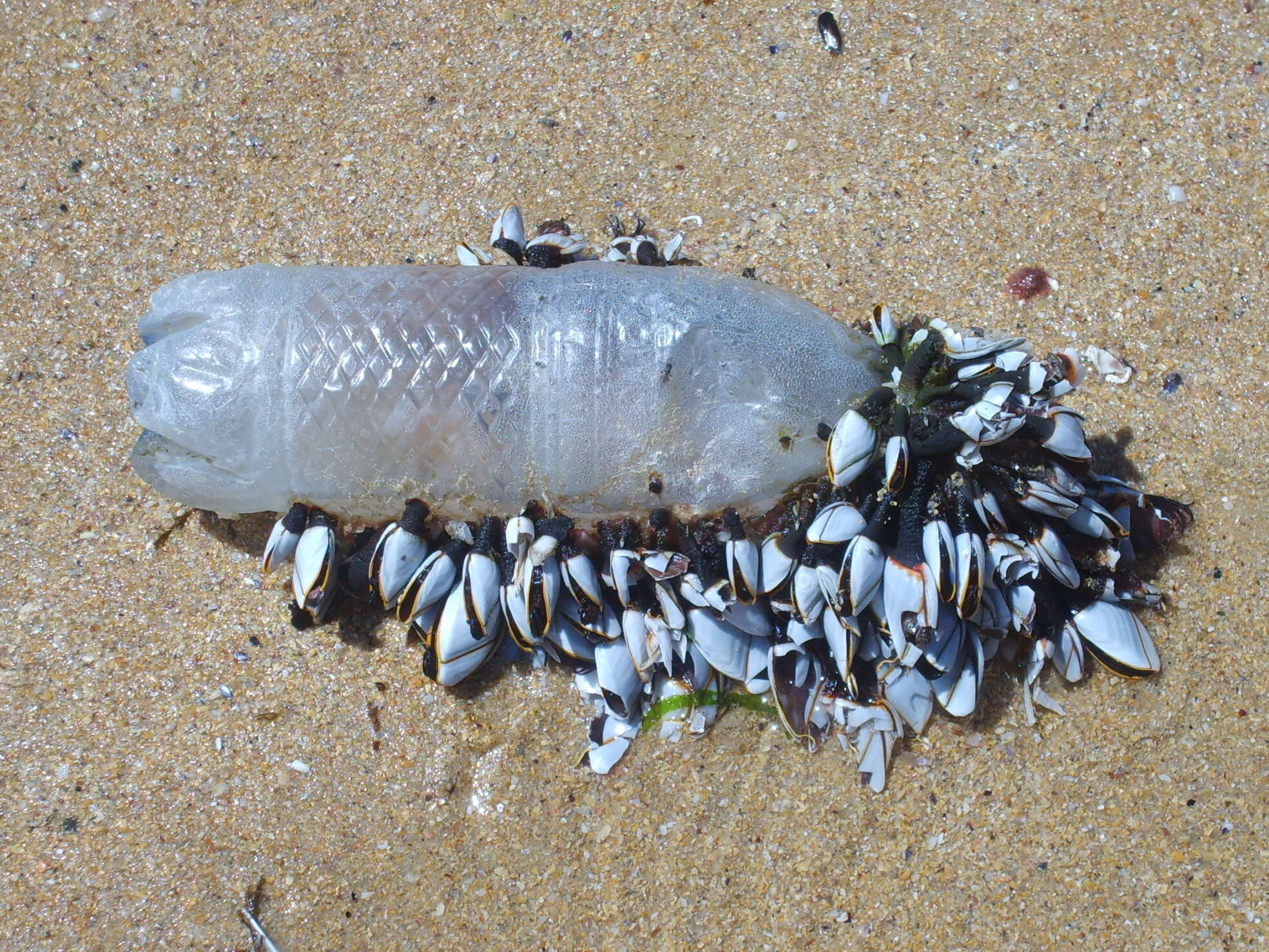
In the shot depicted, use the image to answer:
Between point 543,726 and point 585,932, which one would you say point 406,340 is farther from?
point 585,932

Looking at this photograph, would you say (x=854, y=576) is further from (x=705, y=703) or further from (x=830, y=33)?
(x=830, y=33)

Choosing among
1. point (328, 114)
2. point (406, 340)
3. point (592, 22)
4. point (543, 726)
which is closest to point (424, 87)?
point (328, 114)

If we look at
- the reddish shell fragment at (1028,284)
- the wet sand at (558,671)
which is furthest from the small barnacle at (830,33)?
the reddish shell fragment at (1028,284)

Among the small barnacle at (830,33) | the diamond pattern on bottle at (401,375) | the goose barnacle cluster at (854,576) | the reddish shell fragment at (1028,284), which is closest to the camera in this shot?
the goose barnacle cluster at (854,576)

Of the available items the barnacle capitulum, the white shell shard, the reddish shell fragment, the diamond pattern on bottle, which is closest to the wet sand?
the reddish shell fragment

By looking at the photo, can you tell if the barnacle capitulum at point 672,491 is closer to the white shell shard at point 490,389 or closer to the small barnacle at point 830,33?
the white shell shard at point 490,389

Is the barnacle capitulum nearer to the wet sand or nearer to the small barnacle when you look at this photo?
the wet sand

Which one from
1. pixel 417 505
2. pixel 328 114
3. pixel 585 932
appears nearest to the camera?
pixel 585 932
